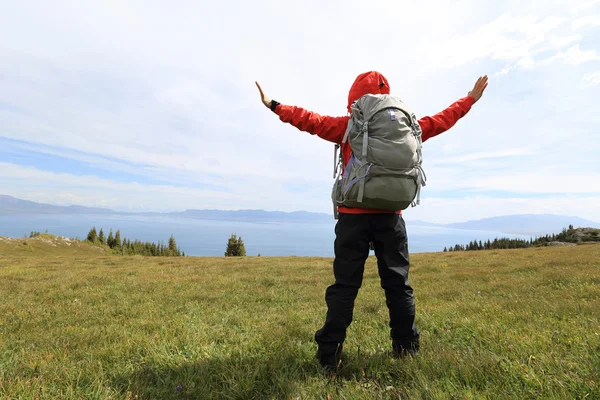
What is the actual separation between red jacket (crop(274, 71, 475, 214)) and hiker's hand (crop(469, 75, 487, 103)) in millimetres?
353

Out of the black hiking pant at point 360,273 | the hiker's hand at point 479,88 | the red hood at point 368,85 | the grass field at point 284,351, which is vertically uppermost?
the hiker's hand at point 479,88

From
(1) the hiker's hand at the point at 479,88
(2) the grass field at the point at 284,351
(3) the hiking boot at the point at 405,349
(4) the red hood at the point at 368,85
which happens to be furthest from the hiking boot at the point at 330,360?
(1) the hiker's hand at the point at 479,88

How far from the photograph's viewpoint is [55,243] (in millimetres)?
79812

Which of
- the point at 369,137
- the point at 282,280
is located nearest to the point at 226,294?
the point at 282,280

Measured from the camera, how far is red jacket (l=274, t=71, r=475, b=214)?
371 centimetres

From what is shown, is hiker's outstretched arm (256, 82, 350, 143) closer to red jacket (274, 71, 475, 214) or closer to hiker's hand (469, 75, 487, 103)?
red jacket (274, 71, 475, 214)

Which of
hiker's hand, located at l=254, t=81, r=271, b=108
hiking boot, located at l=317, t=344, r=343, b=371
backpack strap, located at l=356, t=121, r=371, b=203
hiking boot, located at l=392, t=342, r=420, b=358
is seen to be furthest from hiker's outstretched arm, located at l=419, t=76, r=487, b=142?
hiking boot, located at l=317, t=344, r=343, b=371

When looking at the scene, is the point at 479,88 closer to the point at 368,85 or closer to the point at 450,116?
the point at 450,116

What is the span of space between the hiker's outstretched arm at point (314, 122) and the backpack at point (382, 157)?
265 millimetres

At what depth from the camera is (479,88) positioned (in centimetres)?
436

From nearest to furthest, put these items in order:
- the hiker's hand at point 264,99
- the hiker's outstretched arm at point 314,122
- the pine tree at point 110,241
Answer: the hiker's outstretched arm at point 314,122 → the hiker's hand at point 264,99 → the pine tree at point 110,241

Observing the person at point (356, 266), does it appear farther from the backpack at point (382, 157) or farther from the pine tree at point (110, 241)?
the pine tree at point (110, 241)

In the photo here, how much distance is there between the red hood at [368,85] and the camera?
384 cm

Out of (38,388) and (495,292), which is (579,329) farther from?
(38,388)
